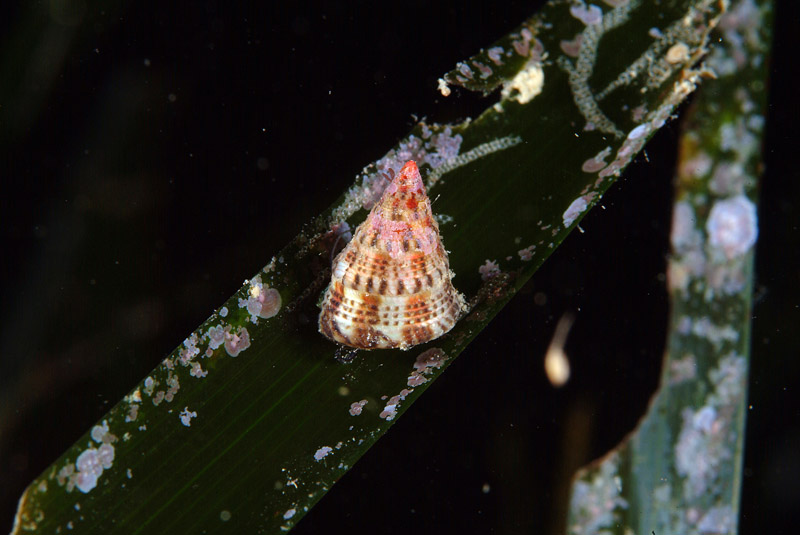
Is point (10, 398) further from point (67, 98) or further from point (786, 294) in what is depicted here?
point (786, 294)

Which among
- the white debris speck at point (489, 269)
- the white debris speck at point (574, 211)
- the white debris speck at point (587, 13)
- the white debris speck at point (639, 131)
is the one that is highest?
the white debris speck at point (587, 13)

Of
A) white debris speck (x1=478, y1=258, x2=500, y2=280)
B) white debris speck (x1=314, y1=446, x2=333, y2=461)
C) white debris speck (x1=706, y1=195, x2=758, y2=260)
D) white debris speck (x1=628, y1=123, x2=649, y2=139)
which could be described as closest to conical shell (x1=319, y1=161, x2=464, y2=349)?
white debris speck (x1=478, y1=258, x2=500, y2=280)

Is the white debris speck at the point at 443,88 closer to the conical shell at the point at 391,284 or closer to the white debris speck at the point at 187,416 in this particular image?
the conical shell at the point at 391,284

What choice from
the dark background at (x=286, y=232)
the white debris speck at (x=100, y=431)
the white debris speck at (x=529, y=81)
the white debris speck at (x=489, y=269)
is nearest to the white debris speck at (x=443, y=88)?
the dark background at (x=286, y=232)

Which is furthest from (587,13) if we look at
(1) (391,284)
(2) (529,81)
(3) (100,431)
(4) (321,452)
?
(3) (100,431)

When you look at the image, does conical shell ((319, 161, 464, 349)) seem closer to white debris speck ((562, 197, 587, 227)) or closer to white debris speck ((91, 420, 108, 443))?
white debris speck ((562, 197, 587, 227))

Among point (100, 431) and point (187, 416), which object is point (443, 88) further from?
point (100, 431)
